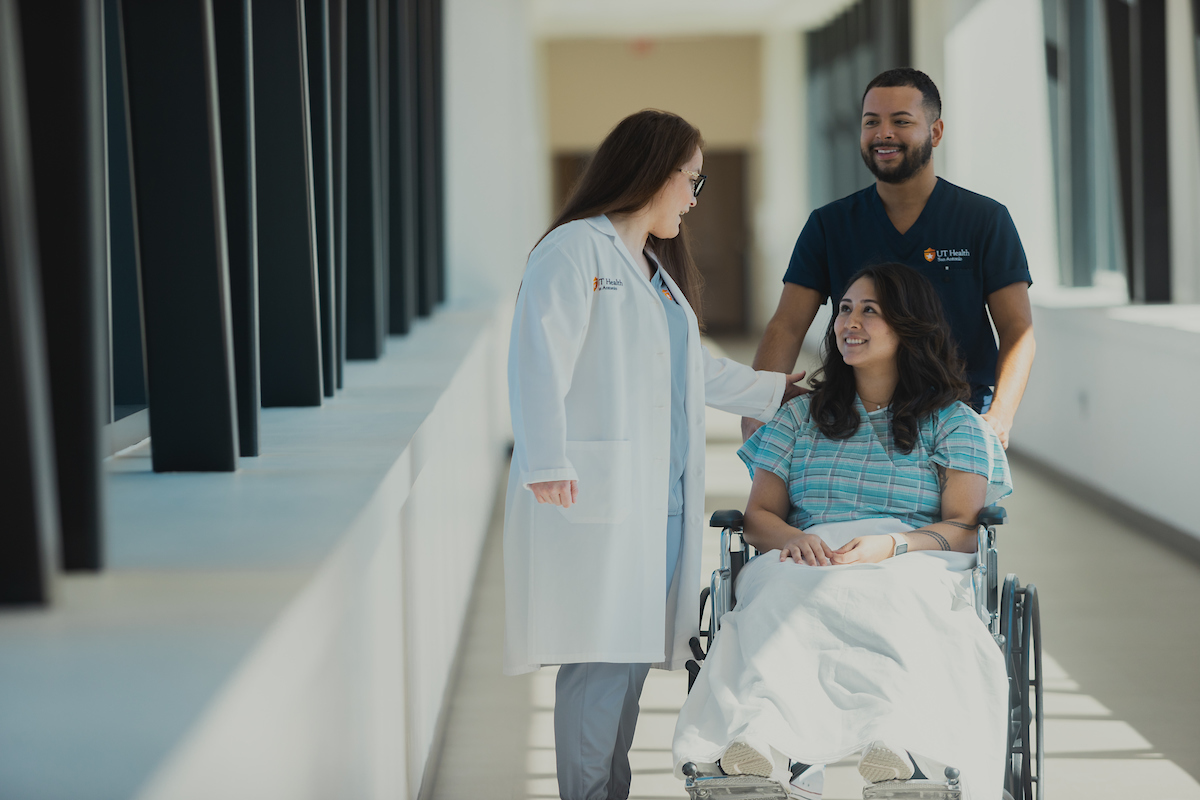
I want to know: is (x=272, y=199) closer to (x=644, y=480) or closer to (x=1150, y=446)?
(x=644, y=480)

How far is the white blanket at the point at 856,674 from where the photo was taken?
1.83 m

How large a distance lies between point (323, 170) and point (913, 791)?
226 cm

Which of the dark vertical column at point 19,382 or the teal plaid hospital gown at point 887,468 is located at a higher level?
the dark vertical column at point 19,382

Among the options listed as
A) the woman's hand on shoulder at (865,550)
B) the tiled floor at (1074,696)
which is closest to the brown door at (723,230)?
the tiled floor at (1074,696)

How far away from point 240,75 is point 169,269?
18.5 inches

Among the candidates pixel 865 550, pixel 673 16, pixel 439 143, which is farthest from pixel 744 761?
pixel 673 16

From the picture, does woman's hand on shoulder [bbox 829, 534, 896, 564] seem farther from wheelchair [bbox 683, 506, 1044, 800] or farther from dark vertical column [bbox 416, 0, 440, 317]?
dark vertical column [bbox 416, 0, 440, 317]

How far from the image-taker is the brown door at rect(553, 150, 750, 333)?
15.2 m

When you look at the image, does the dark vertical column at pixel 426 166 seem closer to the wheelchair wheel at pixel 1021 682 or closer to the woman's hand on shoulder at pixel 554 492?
the woman's hand on shoulder at pixel 554 492

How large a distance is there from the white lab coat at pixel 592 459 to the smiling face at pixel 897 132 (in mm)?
641

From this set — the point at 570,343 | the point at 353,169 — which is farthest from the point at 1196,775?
the point at 353,169

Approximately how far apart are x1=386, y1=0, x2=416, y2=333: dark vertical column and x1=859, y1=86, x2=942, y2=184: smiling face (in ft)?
8.44

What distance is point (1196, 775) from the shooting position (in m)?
2.69

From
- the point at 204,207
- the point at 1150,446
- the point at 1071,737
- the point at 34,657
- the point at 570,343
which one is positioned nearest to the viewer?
the point at 34,657
